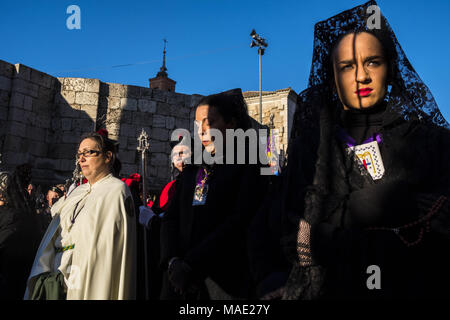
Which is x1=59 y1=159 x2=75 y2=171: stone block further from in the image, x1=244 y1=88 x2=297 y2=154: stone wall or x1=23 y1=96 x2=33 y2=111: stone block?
x1=244 y1=88 x2=297 y2=154: stone wall

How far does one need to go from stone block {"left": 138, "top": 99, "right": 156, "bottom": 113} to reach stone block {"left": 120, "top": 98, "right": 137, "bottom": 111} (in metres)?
0.15

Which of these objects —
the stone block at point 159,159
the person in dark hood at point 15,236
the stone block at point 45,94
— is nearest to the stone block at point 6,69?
the stone block at point 45,94

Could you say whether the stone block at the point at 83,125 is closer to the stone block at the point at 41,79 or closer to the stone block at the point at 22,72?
the stone block at the point at 41,79

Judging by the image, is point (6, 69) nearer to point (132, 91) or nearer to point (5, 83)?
point (5, 83)

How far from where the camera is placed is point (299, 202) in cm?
150

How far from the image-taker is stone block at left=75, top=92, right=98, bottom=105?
10.0 m

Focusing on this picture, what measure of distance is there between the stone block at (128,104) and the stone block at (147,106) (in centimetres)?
15

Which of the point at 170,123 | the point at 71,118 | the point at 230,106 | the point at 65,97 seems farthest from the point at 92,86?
the point at 230,106

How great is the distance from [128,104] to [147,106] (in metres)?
0.55

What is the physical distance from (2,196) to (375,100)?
3486 mm

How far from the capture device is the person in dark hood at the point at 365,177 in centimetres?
124

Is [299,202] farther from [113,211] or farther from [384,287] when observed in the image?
[113,211]

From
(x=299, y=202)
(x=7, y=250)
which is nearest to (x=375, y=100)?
(x=299, y=202)

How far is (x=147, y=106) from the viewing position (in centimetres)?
1062
